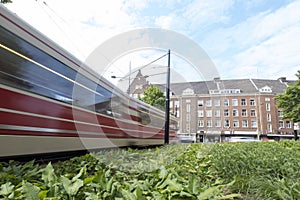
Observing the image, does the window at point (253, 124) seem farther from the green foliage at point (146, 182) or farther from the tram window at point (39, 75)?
the green foliage at point (146, 182)

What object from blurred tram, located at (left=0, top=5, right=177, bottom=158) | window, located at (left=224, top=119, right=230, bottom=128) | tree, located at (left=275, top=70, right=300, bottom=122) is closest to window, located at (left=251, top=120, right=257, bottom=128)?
window, located at (left=224, top=119, right=230, bottom=128)

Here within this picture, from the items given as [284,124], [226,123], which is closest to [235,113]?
[226,123]

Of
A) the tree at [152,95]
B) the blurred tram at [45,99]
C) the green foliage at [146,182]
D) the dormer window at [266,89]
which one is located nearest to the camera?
the green foliage at [146,182]

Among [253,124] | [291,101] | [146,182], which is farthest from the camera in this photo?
[253,124]

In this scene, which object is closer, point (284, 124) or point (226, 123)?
point (284, 124)

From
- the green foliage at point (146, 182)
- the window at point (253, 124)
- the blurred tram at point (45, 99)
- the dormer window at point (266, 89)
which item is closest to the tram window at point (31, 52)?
the blurred tram at point (45, 99)

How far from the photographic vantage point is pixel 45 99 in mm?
3891

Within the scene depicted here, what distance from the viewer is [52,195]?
46.4 inches

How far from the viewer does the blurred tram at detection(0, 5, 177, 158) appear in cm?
321

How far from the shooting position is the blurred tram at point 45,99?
126 inches

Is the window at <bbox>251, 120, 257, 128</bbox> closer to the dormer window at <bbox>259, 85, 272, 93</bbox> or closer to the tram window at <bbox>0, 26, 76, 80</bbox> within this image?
the dormer window at <bbox>259, 85, 272, 93</bbox>

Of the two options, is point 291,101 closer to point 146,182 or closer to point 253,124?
point 253,124

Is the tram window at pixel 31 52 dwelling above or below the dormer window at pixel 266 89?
below

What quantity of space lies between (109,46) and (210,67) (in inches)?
85.8
